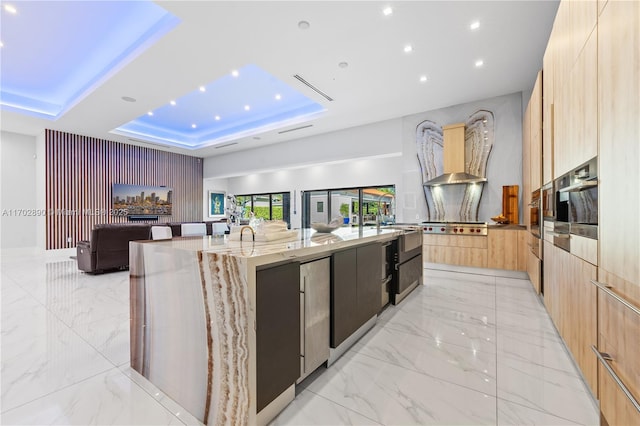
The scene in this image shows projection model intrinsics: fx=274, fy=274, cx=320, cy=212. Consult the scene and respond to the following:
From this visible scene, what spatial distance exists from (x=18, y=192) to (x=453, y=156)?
10845mm

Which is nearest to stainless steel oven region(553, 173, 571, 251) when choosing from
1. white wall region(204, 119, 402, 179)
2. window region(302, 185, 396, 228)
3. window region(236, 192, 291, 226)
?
white wall region(204, 119, 402, 179)

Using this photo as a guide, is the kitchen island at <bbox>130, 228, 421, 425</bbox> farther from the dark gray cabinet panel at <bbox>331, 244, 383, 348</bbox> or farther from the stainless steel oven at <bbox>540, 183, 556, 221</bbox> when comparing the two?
the stainless steel oven at <bbox>540, 183, 556, 221</bbox>

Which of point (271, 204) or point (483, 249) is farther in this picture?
point (271, 204)

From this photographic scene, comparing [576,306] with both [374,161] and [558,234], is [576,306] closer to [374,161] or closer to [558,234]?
[558,234]

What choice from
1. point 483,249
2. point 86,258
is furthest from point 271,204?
point 483,249

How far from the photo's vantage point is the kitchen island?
118cm

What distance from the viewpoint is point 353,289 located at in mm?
2012

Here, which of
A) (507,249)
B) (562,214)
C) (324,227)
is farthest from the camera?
(507,249)

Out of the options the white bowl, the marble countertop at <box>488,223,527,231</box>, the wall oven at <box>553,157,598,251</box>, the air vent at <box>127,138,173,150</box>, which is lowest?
the marble countertop at <box>488,223,527,231</box>

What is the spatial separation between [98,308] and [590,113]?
14.8ft

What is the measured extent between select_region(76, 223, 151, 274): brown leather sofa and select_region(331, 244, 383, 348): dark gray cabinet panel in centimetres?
471

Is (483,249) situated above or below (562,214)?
below

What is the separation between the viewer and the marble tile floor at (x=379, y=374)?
4.54ft

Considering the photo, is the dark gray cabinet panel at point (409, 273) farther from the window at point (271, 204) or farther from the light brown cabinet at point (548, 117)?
the window at point (271, 204)
